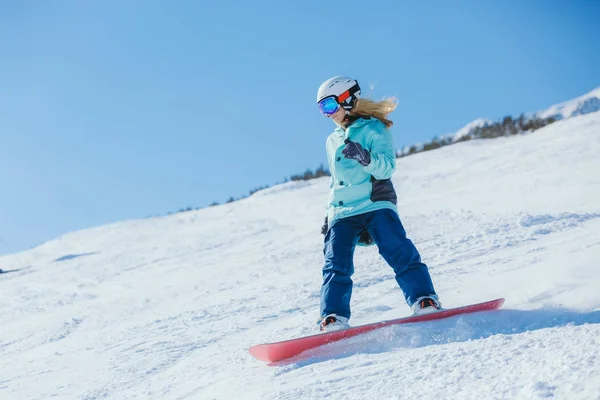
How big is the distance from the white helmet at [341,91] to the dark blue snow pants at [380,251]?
712mm

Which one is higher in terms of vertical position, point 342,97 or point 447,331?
point 342,97

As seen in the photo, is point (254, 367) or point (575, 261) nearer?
point (254, 367)

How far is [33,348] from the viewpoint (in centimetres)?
462

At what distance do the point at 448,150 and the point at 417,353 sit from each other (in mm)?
16396

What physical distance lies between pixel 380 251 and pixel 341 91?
1003 millimetres

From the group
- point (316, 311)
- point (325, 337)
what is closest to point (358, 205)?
point (325, 337)

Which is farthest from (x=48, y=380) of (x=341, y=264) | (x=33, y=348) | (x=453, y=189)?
(x=453, y=189)

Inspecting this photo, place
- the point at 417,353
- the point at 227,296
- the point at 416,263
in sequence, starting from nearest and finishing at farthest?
the point at 417,353, the point at 416,263, the point at 227,296

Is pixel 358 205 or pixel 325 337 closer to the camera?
pixel 325 337

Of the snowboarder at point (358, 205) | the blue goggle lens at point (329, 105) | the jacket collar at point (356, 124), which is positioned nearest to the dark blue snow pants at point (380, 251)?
the snowboarder at point (358, 205)

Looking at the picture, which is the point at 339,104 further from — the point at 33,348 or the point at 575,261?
the point at 33,348

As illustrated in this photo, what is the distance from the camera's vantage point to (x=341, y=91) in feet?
11.6

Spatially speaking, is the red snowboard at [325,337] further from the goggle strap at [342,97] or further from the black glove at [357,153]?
the goggle strap at [342,97]

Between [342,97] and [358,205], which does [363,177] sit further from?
[342,97]
